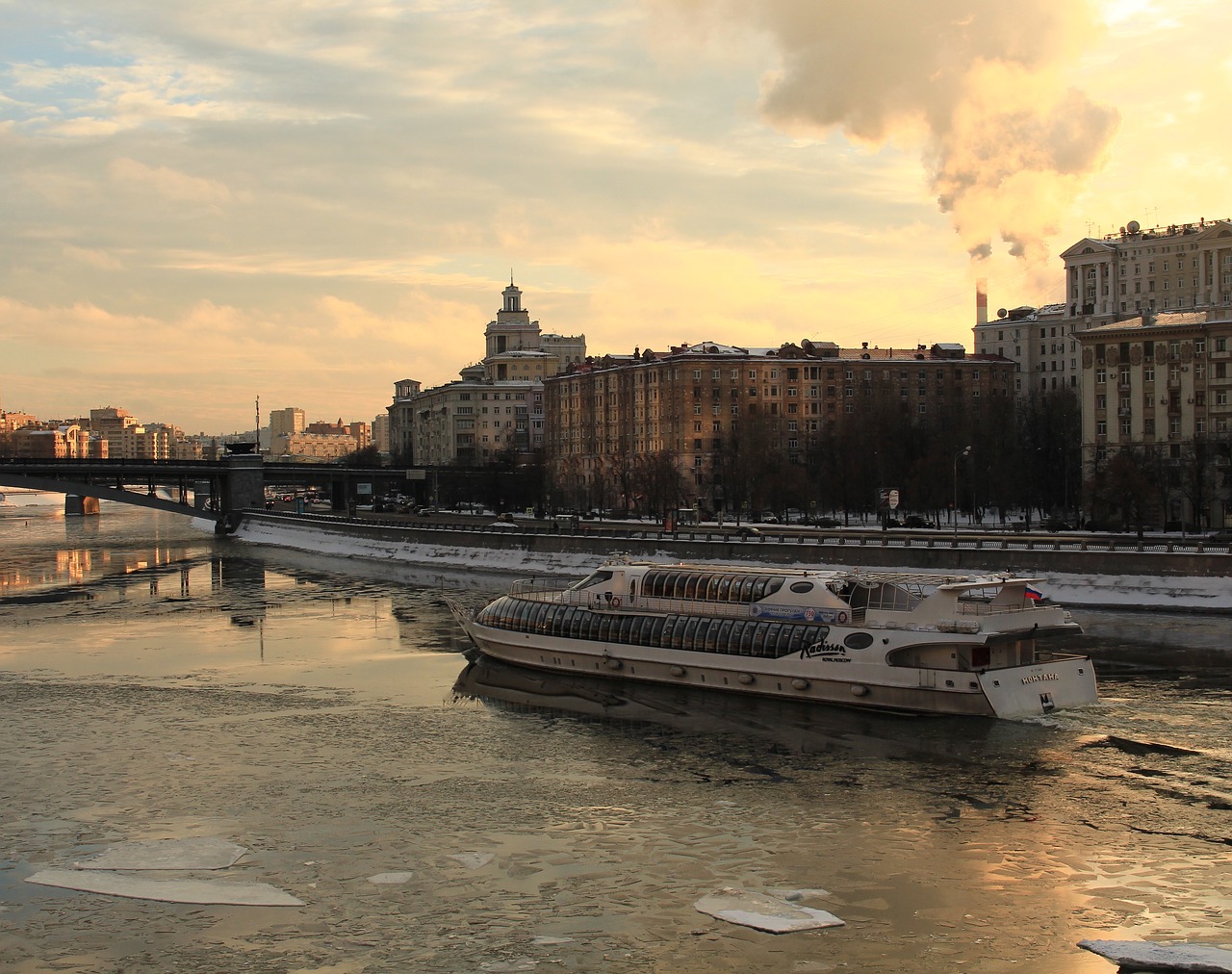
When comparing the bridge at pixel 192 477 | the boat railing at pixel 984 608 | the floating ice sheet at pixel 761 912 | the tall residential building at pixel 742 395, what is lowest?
the floating ice sheet at pixel 761 912

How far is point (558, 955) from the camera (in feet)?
68.7

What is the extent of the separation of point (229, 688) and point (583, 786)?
729 inches

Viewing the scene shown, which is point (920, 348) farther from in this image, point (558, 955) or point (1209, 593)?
point (558, 955)

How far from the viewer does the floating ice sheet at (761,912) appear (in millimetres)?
22219

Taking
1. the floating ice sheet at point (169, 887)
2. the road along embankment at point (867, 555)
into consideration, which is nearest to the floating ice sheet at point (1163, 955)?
the floating ice sheet at point (169, 887)

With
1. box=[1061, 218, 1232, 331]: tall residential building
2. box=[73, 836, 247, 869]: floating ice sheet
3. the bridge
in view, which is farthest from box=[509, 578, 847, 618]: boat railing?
box=[1061, 218, 1232, 331]: tall residential building

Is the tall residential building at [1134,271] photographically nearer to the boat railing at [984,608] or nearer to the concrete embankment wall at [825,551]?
the concrete embankment wall at [825,551]

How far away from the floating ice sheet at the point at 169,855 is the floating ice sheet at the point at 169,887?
0.58m

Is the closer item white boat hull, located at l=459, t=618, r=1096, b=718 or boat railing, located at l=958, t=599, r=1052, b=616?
white boat hull, located at l=459, t=618, r=1096, b=718

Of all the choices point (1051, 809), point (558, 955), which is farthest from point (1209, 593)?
point (558, 955)

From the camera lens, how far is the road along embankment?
6200 centimetres

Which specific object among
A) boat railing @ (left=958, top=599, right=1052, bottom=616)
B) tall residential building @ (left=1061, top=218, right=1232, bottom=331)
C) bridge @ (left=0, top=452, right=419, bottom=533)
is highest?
tall residential building @ (left=1061, top=218, right=1232, bottom=331)

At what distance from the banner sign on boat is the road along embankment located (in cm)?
2326

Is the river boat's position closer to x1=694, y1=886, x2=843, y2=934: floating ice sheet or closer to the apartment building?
x1=694, y1=886, x2=843, y2=934: floating ice sheet
